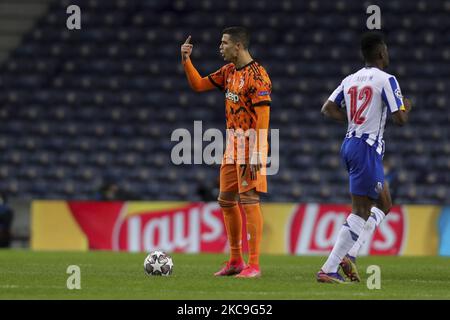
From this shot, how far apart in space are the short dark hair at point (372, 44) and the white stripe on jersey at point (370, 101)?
99mm

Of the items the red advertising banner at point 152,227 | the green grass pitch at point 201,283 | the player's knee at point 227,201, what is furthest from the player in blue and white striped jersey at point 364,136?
the red advertising banner at point 152,227

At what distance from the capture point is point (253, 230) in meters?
9.52

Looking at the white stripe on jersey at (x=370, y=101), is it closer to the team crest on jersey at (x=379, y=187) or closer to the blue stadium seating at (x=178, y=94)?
the team crest on jersey at (x=379, y=187)

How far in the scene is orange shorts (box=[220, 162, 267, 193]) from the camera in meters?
9.46

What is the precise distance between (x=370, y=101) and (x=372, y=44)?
1.54ft

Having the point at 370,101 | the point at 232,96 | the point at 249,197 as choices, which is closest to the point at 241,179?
the point at 249,197

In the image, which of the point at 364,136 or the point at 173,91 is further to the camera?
the point at 173,91

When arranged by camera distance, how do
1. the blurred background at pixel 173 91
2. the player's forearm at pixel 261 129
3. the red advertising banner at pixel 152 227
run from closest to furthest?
the player's forearm at pixel 261 129
the red advertising banner at pixel 152 227
the blurred background at pixel 173 91

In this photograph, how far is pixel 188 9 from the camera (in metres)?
23.6

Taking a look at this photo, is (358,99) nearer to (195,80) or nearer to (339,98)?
(339,98)

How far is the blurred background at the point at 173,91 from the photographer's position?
68.7 feet
